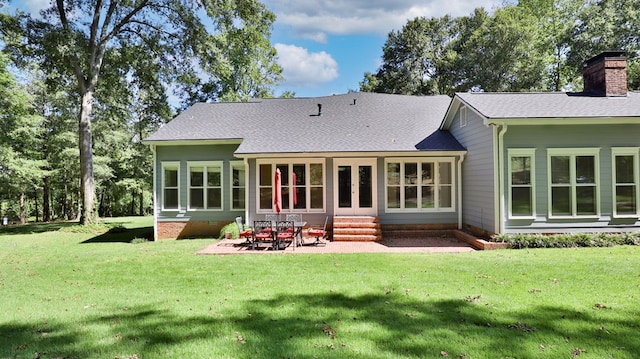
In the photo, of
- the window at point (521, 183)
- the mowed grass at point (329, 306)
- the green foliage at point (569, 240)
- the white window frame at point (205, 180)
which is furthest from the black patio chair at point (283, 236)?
the window at point (521, 183)

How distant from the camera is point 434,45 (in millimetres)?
33000

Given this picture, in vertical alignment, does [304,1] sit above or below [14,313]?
above

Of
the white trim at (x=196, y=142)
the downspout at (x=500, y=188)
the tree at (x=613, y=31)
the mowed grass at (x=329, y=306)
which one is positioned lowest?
the mowed grass at (x=329, y=306)

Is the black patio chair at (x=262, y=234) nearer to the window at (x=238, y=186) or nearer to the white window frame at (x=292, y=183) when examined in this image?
the white window frame at (x=292, y=183)

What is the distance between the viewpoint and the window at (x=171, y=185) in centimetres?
1396

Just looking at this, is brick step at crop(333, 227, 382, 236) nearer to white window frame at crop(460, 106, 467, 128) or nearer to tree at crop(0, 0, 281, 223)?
white window frame at crop(460, 106, 467, 128)

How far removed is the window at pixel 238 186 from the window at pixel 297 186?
1072 millimetres

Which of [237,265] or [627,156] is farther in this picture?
[627,156]

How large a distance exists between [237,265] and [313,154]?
5566 millimetres

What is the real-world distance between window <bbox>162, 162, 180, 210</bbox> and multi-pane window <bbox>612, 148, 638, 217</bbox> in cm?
1481

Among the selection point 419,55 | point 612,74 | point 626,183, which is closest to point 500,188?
point 626,183

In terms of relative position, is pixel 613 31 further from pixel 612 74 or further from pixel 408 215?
pixel 408 215

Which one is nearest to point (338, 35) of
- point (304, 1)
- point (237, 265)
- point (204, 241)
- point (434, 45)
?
point (304, 1)

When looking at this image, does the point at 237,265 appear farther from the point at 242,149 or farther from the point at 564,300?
the point at 564,300
